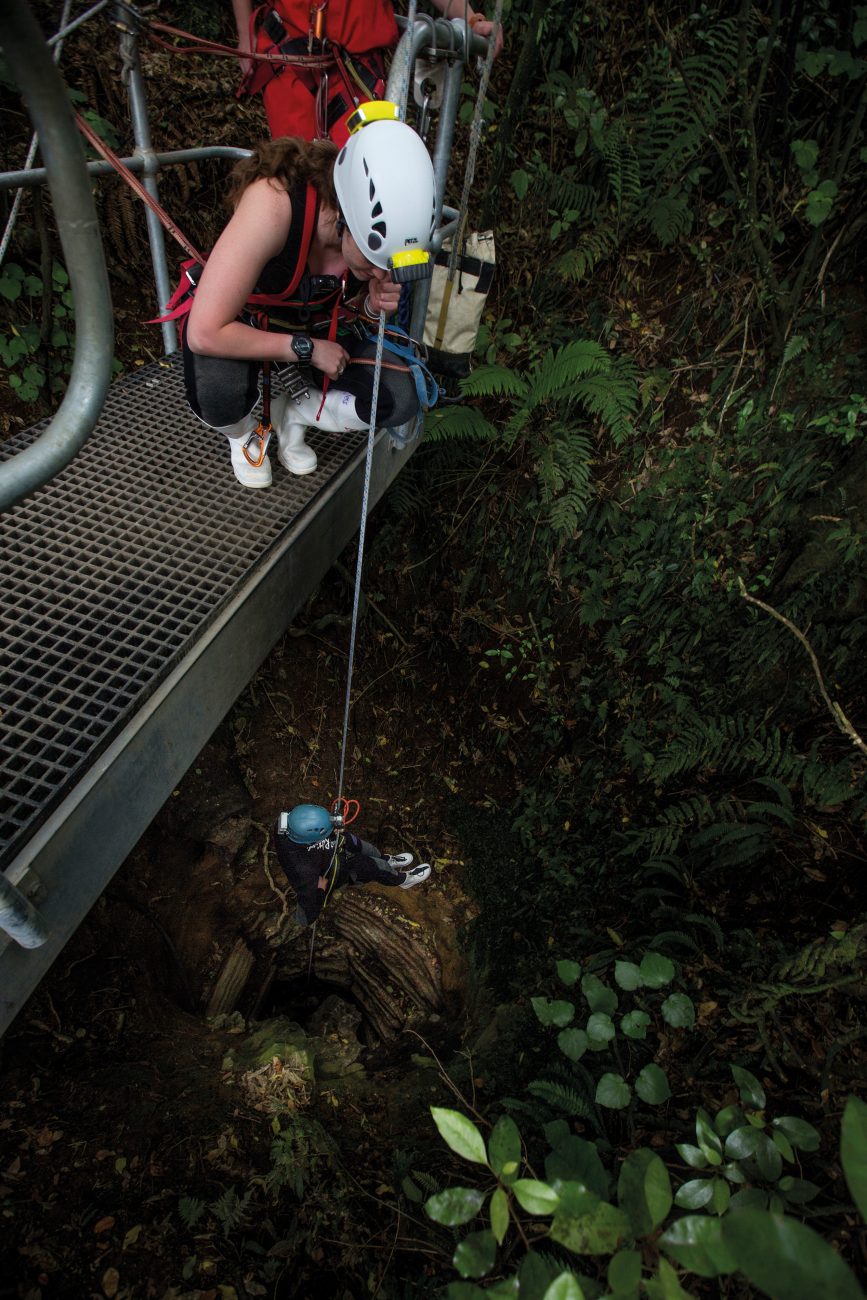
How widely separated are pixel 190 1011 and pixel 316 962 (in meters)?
1.00

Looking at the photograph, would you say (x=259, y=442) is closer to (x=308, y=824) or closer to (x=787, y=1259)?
(x=308, y=824)

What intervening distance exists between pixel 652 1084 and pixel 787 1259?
1277 millimetres

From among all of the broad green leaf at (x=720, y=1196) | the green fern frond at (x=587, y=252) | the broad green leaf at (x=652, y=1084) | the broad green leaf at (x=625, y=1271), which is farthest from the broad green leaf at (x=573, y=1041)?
the green fern frond at (x=587, y=252)

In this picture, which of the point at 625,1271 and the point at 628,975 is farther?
the point at 628,975

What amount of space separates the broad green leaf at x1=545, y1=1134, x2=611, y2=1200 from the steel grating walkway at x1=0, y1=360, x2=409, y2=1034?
1321mm

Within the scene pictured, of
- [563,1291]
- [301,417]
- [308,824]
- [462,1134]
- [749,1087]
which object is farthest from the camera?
[308,824]

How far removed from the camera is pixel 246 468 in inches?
112

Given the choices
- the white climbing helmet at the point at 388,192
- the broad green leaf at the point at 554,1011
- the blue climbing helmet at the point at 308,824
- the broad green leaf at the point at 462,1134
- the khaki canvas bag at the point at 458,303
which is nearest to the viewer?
the broad green leaf at the point at 462,1134

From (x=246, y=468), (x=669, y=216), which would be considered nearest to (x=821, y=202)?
(x=669, y=216)

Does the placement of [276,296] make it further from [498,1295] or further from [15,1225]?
[15,1225]

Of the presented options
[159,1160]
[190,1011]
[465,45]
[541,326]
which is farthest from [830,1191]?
[541,326]

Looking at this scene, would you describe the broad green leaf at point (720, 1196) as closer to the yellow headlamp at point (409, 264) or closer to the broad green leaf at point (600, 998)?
the broad green leaf at point (600, 998)

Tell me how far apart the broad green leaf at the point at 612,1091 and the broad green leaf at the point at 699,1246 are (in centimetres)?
106

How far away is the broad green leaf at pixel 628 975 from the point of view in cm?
233
